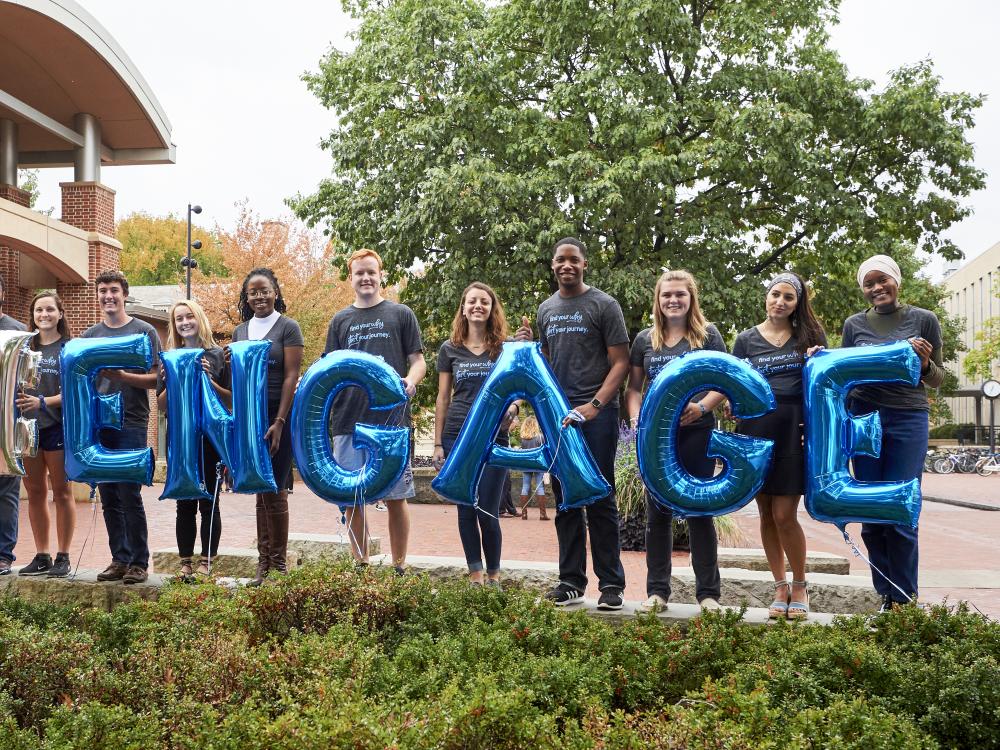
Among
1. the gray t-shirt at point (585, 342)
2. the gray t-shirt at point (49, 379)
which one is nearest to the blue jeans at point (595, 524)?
the gray t-shirt at point (585, 342)

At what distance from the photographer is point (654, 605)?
442 cm

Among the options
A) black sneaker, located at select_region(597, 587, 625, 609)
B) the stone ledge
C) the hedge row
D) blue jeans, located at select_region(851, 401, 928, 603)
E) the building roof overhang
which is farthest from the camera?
the building roof overhang

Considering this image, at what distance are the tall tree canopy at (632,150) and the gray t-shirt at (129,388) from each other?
9635 millimetres

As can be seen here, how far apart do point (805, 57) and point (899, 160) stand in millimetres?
2611

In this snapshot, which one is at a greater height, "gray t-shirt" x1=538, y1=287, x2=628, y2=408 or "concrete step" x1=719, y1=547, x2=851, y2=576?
"gray t-shirt" x1=538, y1=287, x2=628, y2=408

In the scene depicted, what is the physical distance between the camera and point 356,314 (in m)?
5.62

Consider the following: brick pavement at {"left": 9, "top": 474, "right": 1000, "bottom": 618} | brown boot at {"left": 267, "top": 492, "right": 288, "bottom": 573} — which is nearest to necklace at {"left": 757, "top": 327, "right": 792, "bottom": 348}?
brick pavement at {"left": 9, "top": 474, "right": 1000, "bottom": 618}

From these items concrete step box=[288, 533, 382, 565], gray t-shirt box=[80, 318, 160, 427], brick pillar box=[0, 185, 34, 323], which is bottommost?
concrete step box=[288, 533, 382, 565]

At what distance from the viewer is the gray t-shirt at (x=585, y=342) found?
504 cm

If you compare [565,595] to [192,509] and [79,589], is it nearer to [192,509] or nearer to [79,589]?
[192,509]

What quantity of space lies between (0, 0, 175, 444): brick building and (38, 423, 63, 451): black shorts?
1026 centimetres

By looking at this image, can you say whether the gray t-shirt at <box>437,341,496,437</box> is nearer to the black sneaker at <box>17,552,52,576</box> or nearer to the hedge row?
the hedge row

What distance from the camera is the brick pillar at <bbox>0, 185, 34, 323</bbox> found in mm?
16655

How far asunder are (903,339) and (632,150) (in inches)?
459
